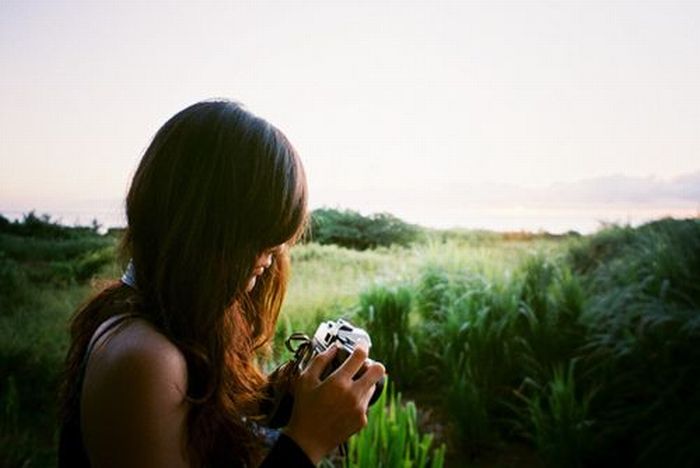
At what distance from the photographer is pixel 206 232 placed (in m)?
0.68

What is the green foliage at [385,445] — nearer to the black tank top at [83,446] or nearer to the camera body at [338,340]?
the camera body at [338,340]

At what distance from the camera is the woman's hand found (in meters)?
0.69

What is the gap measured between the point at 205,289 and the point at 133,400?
0.45ft

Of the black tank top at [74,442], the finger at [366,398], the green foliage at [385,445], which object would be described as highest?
the finger at [366,398]

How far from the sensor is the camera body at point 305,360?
32.8 inches

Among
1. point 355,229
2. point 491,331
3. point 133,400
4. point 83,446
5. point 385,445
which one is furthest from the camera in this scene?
point 355,229

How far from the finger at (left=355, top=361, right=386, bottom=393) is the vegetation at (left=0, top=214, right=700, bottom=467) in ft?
1.95

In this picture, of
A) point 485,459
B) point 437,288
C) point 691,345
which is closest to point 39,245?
point 437,288

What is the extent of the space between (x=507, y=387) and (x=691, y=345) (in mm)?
597

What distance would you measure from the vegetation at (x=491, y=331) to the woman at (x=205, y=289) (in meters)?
0.65

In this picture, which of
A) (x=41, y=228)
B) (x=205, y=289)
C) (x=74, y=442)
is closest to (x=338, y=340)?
(x=205, y=289)

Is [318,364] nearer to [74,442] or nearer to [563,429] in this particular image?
[74,442]

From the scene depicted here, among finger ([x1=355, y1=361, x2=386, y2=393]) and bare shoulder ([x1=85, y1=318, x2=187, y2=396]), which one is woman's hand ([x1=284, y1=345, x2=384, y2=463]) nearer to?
finger ([x1=355, y1=361, x2=386, y2=393])

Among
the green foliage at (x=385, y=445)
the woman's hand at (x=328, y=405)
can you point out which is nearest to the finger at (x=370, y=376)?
the woman's hand at (x=328, y=405)
